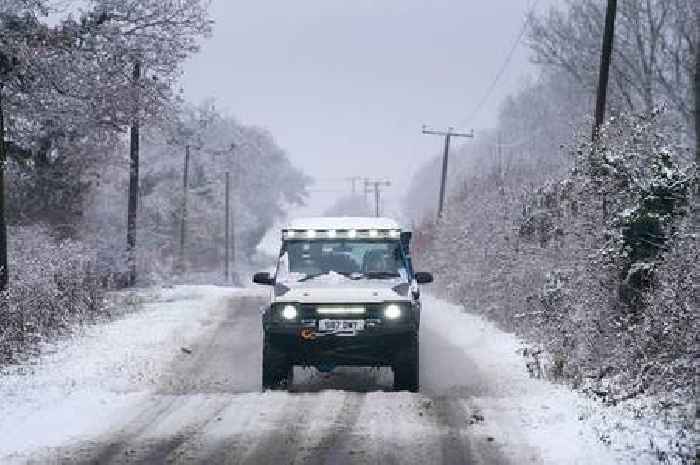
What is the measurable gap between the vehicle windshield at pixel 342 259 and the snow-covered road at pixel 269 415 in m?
1.61

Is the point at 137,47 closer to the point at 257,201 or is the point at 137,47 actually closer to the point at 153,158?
the point at 153,158

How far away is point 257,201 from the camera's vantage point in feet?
305

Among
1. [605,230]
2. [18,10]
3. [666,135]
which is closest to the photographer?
[605,230]

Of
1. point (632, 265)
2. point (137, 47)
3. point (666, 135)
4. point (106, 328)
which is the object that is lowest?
point (106, 328)

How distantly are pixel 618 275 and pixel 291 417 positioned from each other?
20.0 ft

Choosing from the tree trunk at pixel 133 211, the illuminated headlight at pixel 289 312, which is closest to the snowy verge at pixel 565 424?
the illuminated headlight at pixel 289 312

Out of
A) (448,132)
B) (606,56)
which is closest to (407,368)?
(606,56)

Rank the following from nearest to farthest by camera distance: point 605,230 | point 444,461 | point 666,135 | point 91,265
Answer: point 444,461 < point 605,230 < point 666,135 < point 91,265

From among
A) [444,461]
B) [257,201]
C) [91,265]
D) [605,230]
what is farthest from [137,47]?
[257,201]

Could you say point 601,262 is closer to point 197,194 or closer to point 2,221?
point 2,221

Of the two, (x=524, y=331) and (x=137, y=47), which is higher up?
(x=137, y=47)

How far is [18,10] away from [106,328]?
6712 millimetres

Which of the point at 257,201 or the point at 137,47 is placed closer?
the point at 137,47

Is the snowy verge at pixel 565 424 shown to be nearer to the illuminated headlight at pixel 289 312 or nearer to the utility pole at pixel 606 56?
the illuminated headlight at pixel 289 312
